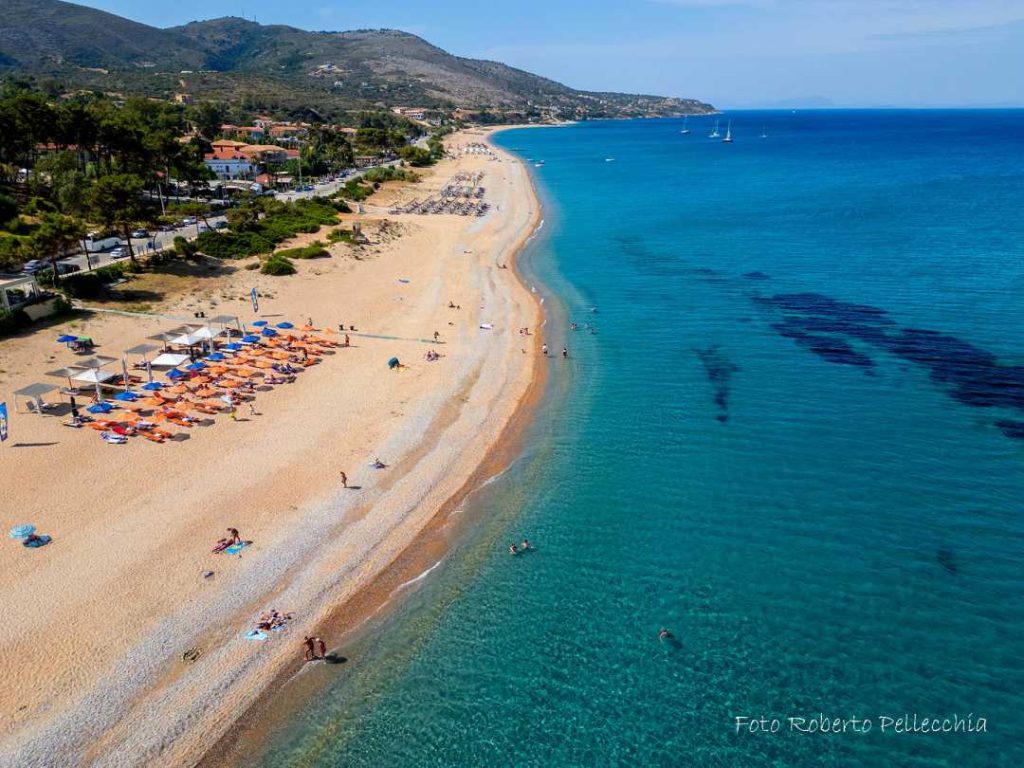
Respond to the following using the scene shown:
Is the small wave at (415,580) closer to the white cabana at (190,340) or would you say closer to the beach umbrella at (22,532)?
the beach umbrella at (22,532)

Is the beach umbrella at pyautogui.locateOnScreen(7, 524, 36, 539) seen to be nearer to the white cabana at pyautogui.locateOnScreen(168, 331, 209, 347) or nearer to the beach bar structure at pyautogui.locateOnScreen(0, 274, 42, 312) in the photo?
the white cabana at pyautogui.locateOnScreen(168, 331, 209, 347)

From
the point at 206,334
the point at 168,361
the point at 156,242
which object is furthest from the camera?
the point at 156,242

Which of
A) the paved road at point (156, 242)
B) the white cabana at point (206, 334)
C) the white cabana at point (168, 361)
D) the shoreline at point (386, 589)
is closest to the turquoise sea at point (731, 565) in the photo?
the shoreline at point (386, 589)

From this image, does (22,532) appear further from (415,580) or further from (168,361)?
(168,361)

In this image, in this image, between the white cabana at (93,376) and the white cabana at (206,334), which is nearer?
the white cabana at (93,376)

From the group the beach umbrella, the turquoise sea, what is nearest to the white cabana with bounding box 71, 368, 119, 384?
the beach umbrella

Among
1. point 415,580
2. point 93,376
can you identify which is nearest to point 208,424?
point 93,376
